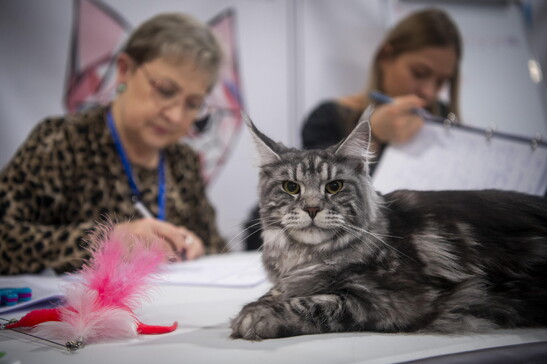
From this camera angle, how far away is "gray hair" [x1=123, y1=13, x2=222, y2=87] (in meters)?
1.74

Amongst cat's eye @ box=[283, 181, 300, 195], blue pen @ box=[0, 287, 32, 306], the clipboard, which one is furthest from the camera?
the clipboard

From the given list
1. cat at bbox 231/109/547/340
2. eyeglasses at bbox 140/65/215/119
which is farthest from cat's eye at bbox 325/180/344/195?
eyeglasses at bbox 140/65/215/119

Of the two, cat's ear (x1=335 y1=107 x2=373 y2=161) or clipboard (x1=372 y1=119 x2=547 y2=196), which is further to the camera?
clipboard (x1=372 y1=119 x2=547 y2=196)

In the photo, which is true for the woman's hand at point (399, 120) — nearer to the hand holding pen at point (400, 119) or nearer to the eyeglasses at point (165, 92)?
Result: the hand holding pen at point (400, 119)

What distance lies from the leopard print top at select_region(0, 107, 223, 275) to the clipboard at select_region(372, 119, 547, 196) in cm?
98

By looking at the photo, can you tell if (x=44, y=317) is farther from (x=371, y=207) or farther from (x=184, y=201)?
(x=184, y=201)

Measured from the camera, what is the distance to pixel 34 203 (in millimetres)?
1597

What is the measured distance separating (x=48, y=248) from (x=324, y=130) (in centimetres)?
111

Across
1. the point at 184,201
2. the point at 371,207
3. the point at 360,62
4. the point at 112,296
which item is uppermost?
the point at 360,62

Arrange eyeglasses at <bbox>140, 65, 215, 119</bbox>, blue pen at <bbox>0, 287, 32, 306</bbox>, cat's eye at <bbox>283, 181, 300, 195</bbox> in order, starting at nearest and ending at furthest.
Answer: cat's eye at <bbox>283, 181, 300, 195</bbox> → blue pen at <bbox>0, 287, 32, 306</bbox> → eyeglasses at <bbox>140, 65, 215, 119</bbox>

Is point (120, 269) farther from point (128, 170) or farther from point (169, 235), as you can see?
point (128, 170)

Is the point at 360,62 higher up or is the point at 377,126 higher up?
the point at 360,62

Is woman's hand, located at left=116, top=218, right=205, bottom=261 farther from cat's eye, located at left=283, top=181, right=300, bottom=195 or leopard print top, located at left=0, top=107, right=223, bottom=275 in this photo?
cat's eye, located at left=283, top=181, right=300, bottom=195

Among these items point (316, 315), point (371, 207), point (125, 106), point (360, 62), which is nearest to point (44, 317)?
point (316, 315)
